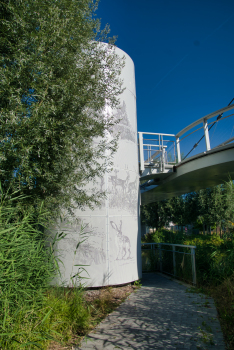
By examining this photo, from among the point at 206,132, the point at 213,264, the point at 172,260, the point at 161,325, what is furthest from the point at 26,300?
the point at 206,132

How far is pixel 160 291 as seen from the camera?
23.5 feet

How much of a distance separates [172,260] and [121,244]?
108 inches

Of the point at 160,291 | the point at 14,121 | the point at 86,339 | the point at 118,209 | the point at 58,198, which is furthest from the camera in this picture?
the point at 118,209

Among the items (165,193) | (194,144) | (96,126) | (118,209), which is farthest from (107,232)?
(165,193)

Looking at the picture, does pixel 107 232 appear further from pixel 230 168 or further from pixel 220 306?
pixel 230 168

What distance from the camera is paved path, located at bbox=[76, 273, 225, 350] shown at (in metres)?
3.88

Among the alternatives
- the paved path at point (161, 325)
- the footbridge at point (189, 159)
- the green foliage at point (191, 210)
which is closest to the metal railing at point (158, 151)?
the footbridge at point (189, 159)

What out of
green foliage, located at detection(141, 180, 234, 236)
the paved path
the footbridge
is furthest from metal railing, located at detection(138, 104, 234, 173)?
green foliage, located at detection(141, 180, 234, 236)

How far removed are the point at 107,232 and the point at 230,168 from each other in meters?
5.33

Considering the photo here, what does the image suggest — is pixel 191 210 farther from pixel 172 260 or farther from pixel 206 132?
pixel 206 132

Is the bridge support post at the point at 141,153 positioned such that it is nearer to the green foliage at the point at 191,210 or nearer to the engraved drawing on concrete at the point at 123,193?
the engraved drawing on concrete at the point at 123,193

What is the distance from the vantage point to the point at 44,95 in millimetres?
4195

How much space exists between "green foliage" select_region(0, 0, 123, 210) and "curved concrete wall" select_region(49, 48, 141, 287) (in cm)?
200

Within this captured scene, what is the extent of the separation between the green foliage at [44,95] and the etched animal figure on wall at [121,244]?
2.46 m
